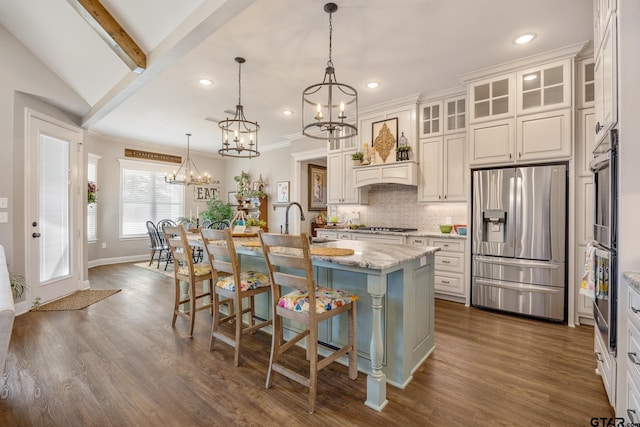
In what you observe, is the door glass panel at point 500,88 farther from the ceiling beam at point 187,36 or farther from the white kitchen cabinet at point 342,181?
the ceiling beam at point 187,36

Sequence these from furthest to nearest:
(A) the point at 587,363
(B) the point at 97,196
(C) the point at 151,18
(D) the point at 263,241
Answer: (B) the point at 97,196, (C) the point at 151,18, (A) the point at 587,363, (D) the point at 263,241

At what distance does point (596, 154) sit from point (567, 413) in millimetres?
1679

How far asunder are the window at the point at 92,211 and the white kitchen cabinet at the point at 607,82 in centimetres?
776

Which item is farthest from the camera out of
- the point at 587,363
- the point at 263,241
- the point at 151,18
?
the point at 151,18

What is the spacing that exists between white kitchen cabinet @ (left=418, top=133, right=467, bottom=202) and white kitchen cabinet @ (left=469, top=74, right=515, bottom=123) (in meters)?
0.41

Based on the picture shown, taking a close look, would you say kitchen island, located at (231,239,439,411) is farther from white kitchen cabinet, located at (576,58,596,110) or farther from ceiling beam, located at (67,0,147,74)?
white kitchen cabinet, located at (576,58,596,110)

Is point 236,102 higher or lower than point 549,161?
higher

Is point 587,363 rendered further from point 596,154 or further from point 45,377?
point 45,377

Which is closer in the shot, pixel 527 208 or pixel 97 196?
pixel 527 208

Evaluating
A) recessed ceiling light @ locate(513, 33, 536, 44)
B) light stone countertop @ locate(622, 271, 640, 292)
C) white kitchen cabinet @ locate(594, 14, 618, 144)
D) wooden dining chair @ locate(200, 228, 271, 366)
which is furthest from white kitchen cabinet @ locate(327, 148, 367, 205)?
light stone countertop @ locate(622, 271, 640, 292)

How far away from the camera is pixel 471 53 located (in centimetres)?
321

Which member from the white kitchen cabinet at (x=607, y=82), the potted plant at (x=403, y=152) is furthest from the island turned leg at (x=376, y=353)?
the potted plant at (x=403, y=152)

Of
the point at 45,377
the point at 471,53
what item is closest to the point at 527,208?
the point at 471,53

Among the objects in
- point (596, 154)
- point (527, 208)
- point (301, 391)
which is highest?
point (596, 154)
